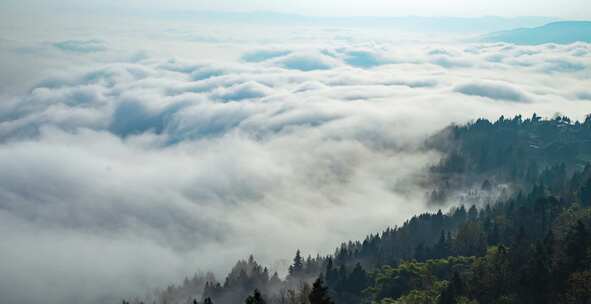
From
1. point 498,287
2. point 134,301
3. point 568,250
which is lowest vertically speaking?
point 134,301

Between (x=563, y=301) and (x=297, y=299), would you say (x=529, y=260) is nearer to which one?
(x=563, y=301)

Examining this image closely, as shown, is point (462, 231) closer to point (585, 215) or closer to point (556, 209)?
point (556, 209)

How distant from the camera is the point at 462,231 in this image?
134m

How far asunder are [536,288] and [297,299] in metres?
46.9

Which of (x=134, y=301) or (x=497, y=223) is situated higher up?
(x=497, y=223)

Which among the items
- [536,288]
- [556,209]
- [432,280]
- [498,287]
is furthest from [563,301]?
[556,209]

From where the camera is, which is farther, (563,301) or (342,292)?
(342,292)

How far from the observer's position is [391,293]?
114m

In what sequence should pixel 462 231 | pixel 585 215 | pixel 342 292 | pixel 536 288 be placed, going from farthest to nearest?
1. pixel 462 231
2. pixel 342 292
3. pixel 585 215
4. pixel 536 288

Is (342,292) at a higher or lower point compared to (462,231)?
lower

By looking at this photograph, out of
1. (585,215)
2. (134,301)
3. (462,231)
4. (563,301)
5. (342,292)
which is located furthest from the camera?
(134,301)

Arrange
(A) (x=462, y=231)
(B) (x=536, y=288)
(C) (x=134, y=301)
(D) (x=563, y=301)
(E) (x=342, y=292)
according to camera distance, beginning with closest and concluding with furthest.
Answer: (D) (x=563, y=301), (B) (x=536, y=288), (E) (x=342, y=292), (A) (x=462, y=231), (C) (x=134, y=301)

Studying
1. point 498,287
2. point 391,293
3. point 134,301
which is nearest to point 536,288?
point 498,287

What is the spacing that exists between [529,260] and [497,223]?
144 feet
